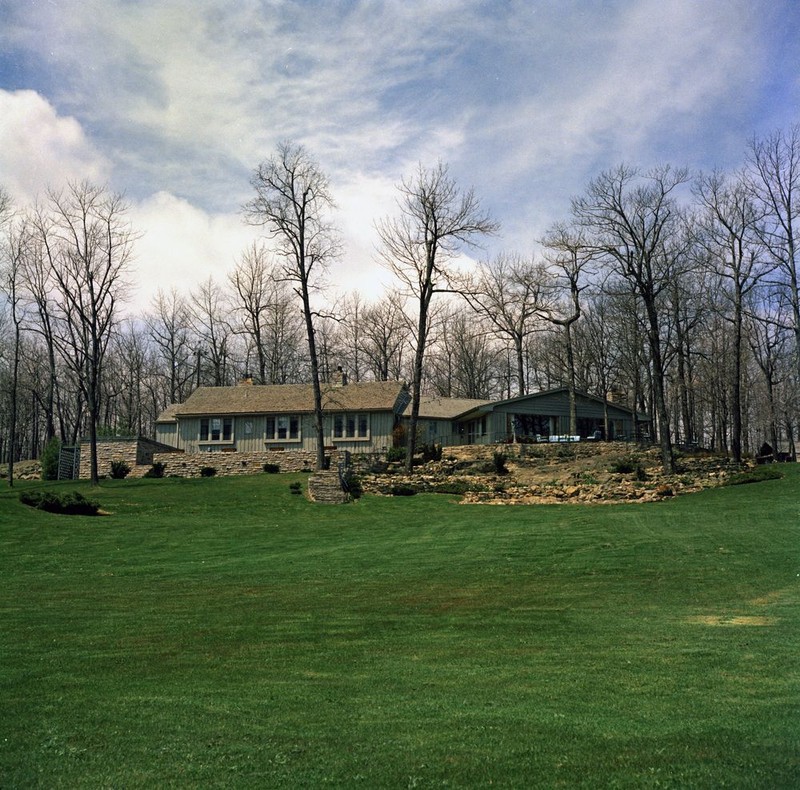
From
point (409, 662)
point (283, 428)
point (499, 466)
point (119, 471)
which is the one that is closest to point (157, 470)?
point (119, 471)

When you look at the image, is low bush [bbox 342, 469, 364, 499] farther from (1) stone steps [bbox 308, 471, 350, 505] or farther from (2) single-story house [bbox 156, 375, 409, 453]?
(2) single-story house [bbox 156, 375, 409, 453]

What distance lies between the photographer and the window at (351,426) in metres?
45.8

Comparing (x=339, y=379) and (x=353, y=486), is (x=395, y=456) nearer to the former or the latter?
(x=353, y=486)

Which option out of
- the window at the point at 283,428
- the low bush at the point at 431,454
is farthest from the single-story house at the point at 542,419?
the window at the point at 283,428

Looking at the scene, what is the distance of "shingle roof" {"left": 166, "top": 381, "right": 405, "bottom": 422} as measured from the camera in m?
45.6

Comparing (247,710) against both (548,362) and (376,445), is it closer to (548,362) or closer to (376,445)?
(376,445)

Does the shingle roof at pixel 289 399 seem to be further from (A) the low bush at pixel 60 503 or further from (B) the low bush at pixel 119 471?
(A) the low bush at pixel 60 503

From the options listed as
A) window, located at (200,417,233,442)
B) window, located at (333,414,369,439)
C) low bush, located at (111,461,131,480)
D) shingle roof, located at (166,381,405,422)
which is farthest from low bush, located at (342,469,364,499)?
window, located at (200,417,233,442)

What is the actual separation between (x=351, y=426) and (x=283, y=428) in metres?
4.35

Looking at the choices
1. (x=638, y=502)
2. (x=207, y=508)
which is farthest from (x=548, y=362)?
(x=207, y=508)

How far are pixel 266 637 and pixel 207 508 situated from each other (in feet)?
66.0

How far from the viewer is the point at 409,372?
2689 inches

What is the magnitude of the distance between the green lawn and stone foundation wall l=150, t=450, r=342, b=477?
2302 cm

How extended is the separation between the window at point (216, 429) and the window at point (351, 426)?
22.7ft
